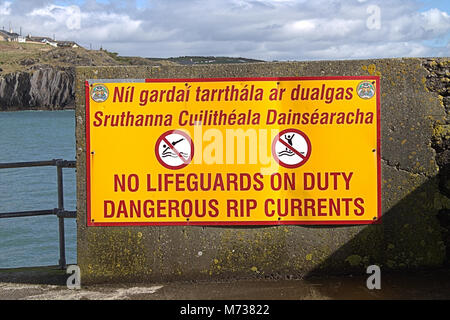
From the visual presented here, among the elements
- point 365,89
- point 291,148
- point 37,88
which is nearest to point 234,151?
point 291,148

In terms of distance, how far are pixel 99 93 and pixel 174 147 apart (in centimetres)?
78

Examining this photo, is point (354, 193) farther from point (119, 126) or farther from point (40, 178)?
point (40, 178)

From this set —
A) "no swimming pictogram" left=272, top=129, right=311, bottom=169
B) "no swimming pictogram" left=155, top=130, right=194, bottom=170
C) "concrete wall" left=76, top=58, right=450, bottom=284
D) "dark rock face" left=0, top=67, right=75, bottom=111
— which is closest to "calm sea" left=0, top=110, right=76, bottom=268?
"concrete wall" left=76, top=58, right=450, bottom=284

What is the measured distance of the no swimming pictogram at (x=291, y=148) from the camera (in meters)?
5.03

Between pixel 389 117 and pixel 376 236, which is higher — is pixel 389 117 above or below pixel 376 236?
above

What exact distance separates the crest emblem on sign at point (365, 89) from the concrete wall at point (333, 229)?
86mm

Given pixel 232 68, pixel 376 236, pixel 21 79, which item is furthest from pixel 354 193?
pixel 21 79

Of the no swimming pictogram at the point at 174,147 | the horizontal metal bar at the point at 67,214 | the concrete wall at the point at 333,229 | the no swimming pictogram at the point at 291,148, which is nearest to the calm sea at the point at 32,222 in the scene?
the horizontal metal bar at the point at 67,214

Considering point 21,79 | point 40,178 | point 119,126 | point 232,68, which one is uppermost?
point 21,79

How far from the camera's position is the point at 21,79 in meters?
150

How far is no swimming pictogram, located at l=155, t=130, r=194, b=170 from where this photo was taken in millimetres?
5055

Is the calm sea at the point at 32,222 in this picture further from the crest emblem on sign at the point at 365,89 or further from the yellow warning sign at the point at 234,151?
the crest emblem on sign at the point at 365,89

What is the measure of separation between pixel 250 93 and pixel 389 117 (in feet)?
3.86

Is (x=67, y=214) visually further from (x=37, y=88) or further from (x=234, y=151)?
(x=37, y=88)
